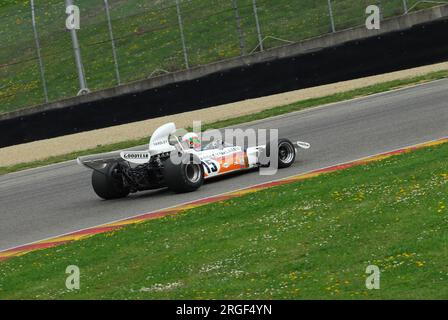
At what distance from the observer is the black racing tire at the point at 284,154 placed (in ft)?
50.2

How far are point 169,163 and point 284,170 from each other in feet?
6.21

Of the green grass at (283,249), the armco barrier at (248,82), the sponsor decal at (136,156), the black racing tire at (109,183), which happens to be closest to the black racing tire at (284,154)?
the sponsor decal at (136,156)

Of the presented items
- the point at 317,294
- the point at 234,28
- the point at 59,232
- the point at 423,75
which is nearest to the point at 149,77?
the point at 234,28

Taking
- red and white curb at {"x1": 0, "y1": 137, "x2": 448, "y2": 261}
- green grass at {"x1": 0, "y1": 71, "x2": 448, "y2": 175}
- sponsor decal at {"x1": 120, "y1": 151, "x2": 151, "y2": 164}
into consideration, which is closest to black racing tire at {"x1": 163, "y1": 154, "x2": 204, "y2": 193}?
sponsor decal at {"x1": 120, "y1": 151, "x2": 151, "y2": 164}

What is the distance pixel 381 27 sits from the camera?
2320cm

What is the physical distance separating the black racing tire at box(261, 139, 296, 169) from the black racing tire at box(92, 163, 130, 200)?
2.12 meters

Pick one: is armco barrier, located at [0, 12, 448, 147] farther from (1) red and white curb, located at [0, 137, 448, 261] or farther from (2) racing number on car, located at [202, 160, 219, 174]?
(2) racing number on car, located at [202, 160, 219, 174]

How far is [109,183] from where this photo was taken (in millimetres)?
14789

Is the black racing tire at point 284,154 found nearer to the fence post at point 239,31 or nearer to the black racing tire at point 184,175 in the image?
the black racing tire at point 184,175

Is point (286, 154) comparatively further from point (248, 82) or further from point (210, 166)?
point (248, 82)

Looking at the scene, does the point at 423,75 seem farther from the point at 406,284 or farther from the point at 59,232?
the point at 406,284

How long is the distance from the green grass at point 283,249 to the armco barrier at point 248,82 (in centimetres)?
922
